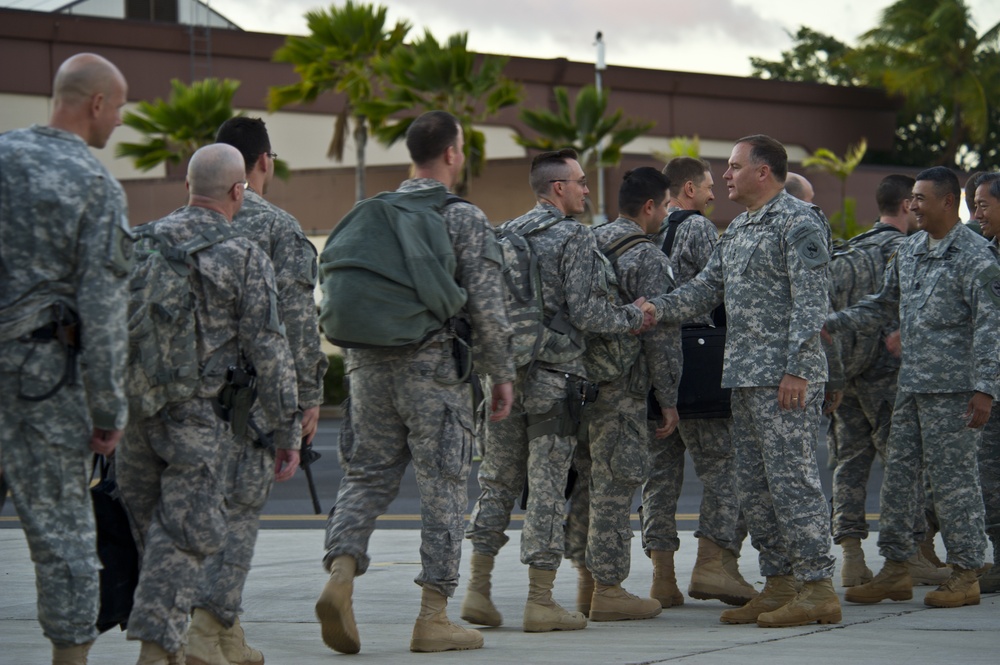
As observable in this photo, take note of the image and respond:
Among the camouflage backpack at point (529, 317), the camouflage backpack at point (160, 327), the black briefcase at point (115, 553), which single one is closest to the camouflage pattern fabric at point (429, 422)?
the camouflage backpack at point (529, 317)

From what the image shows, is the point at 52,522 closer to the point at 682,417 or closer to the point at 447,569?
the point at 447,569

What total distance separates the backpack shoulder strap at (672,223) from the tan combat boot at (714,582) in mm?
1582

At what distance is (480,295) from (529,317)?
60 centimetres

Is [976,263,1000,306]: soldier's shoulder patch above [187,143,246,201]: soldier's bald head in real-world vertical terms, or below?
below

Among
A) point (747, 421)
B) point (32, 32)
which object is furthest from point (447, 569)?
point (32, 32)

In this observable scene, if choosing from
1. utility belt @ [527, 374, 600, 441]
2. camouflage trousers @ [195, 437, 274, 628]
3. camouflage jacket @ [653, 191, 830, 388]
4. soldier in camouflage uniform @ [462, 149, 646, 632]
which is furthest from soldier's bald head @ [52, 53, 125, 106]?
camouflage jacket @ [653, 191, 830, 388]

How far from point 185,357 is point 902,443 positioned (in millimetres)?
3968

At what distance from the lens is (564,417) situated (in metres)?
6.75

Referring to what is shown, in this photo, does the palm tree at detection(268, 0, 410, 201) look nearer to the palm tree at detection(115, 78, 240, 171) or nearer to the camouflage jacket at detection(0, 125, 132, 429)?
the palm tree at detection(115, 78, 240, 171)

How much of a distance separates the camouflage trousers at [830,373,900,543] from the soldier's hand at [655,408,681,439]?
1414mm

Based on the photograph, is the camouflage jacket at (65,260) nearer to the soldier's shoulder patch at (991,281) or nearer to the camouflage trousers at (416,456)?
the camouflage trousers at (416,456)

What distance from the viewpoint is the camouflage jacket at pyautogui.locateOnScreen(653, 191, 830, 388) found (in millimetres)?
6598

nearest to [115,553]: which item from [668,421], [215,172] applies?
[215,172]

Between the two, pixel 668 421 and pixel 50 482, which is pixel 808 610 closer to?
pixel 668 421
